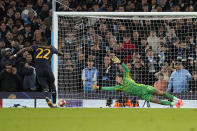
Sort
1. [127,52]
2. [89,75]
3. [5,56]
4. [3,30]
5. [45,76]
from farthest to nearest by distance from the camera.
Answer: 1. [3,30]
2. [5,56]
3. [127,52]
4. [89,75]
5. [45,76]

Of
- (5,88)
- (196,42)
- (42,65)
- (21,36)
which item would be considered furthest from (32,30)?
(196,42)

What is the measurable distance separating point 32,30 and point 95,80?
322 cm

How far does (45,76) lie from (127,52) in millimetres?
2731

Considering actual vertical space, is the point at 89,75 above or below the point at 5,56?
below

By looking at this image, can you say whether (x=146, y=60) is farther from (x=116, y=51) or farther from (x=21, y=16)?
(x=21, y=16)

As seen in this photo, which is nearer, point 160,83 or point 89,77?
point 89,77

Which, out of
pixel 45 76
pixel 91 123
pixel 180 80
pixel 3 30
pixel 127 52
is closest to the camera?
pixel 91 123

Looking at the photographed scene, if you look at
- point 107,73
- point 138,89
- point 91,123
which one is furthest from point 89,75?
point 91,123

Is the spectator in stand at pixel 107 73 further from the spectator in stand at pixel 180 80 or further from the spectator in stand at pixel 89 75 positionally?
the spectator in stand at pixel 180 80

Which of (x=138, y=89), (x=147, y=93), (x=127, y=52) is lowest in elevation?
(x=147, y=93)

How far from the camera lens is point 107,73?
40.3 ft

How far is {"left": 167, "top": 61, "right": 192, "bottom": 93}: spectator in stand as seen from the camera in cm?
1195

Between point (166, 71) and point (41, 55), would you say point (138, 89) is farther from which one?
point (41, 55)

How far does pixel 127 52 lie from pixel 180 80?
1692 mm
